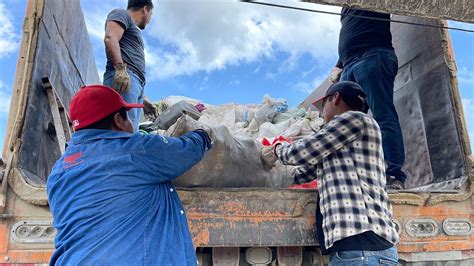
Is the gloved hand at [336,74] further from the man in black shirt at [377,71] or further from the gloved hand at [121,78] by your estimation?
the gloved hand at [121,78]

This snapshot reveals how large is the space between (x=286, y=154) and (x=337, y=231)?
0.38m

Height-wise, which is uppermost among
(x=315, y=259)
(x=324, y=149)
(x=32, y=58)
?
(x=32, y=58)

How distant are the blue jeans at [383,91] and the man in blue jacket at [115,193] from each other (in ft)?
Result: 4.10

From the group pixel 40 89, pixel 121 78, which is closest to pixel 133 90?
pixel 121 78

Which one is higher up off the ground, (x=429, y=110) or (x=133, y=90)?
(x=133, y=90)

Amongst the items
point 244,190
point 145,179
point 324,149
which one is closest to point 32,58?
point 145,179

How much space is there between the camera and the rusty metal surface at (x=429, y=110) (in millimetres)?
2338

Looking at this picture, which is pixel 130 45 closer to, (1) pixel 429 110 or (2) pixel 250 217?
(2) pixel 250 217

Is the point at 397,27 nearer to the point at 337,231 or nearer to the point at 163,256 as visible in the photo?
the point at 337,231

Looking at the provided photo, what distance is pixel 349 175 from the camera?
1725 mm

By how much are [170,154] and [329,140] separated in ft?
2.08

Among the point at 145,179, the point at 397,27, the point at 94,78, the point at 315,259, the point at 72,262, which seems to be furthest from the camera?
the point at 94,78

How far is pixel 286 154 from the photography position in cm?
186

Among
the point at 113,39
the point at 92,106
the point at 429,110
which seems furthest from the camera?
the point at 113,39
